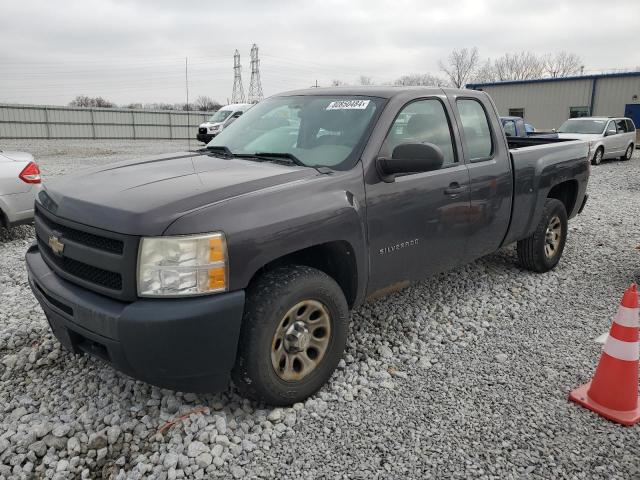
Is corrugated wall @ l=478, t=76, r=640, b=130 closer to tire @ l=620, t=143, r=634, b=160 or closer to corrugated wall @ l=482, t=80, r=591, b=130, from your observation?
corrugated wall @ l=482, t=80, r=591, b=130

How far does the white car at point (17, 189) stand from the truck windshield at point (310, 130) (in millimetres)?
3406

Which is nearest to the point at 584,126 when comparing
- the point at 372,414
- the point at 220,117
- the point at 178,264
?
A: the point at 220,117

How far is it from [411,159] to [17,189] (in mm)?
5142

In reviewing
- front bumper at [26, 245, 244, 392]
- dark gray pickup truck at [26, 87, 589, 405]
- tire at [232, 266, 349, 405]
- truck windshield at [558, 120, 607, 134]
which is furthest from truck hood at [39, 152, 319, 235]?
truck windshield at [558, 120, 607, 134]

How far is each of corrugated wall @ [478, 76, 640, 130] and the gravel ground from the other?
2875 centimetres

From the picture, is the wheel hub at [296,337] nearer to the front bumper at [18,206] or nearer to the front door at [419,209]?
the front door at [419,209]

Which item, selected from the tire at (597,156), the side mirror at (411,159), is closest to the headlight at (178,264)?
the side mirror at (411,159)

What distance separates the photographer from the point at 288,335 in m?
2.86

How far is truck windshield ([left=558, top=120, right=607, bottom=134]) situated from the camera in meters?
17.6

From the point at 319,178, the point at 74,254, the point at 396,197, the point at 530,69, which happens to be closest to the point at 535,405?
the point at 396,197

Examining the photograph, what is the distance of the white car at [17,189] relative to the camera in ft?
19.9

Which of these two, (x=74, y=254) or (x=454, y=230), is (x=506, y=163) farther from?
(x=74, y=254)

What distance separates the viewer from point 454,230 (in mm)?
3879

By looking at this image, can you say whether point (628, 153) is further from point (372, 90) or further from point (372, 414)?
point (372, 414)
